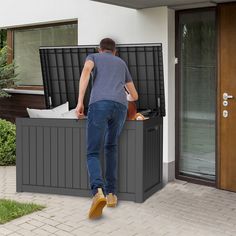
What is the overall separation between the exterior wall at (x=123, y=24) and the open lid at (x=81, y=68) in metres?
0.63

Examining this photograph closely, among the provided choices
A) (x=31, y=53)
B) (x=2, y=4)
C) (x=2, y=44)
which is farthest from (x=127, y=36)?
(x=2, y=44)

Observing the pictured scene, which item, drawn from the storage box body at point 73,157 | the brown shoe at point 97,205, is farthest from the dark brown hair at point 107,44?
the brown shoe at point 97,205

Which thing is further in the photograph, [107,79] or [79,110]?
[79,110]

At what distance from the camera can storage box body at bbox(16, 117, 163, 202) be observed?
5.29 metres

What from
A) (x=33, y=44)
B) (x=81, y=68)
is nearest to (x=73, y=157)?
(x=81, y=68)

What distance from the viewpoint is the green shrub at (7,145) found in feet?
24.6

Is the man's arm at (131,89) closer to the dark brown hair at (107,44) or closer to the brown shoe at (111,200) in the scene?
the dark brown hair at (107,44)

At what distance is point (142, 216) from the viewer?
4.86 m

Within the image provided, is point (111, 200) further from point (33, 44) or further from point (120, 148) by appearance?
point (33, 44)

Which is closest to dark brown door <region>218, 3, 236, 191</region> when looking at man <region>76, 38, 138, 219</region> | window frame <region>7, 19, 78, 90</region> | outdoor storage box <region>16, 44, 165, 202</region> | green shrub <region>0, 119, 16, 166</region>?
outdoor storage box <region>16, 44, 165, 202</region>

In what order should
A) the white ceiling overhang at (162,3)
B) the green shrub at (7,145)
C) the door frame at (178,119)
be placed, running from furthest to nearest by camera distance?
the green shrub at (7,145), the door frame at (178,119), the white ceiling overhang at (162,3)

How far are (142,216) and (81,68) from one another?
223 cm

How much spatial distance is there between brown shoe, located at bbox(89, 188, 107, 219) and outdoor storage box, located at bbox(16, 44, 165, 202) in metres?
0.71

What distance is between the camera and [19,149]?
5.64 meters
